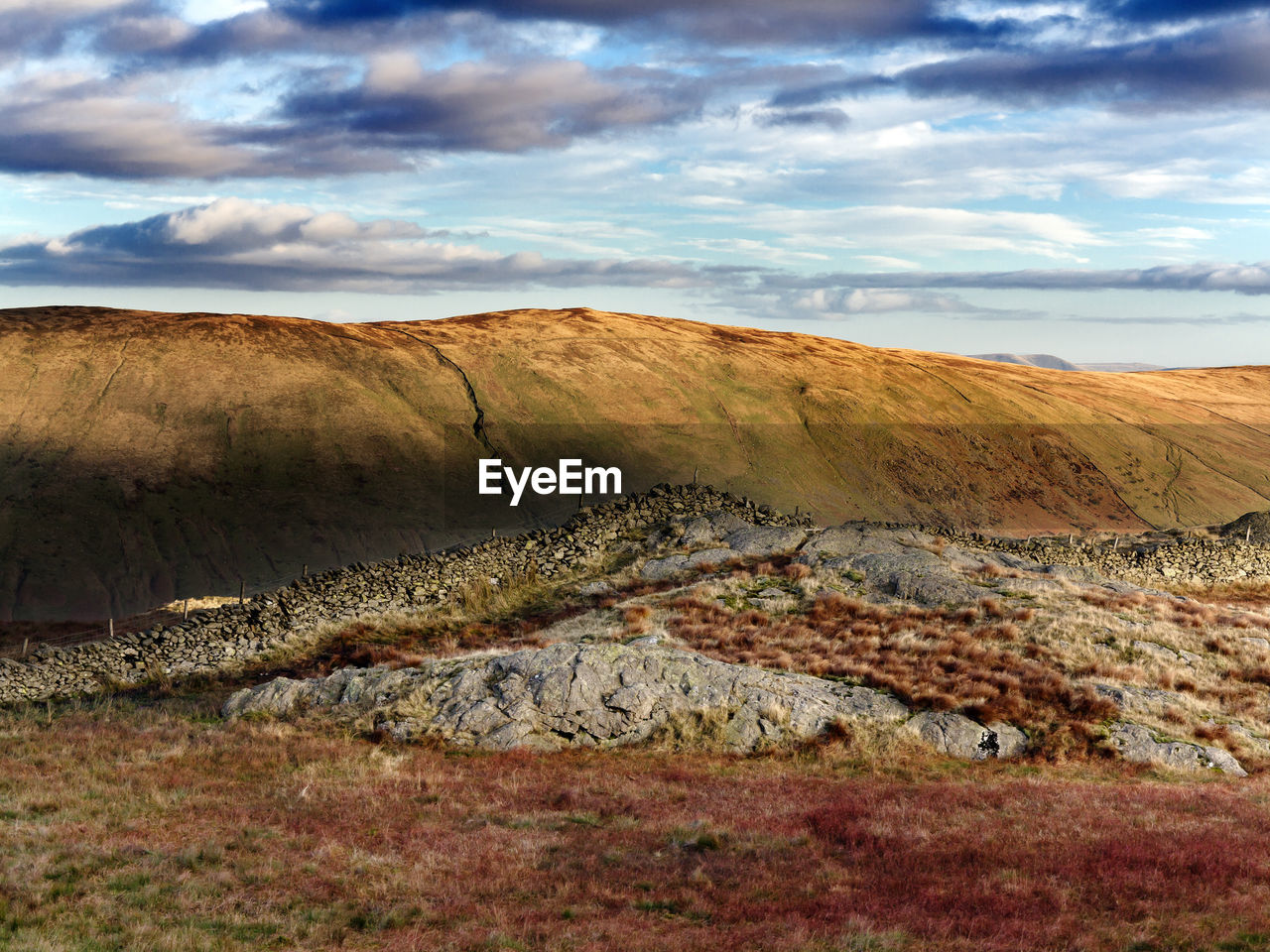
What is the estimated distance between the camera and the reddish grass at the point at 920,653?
23.3 meters

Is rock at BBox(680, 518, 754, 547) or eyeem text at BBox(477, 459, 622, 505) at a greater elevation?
rock at BBox(680, 518, 754, 547)

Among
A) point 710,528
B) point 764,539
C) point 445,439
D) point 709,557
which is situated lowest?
point 709,557

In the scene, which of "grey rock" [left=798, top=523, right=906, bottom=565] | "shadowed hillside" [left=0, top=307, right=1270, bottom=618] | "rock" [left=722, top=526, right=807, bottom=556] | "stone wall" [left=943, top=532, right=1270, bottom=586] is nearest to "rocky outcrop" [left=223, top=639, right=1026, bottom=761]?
"grey rock" [left=798, top=523, right=906, bottom=565]

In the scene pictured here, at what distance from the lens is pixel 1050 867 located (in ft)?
45.1

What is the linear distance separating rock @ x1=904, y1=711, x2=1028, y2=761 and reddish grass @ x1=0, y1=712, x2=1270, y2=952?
1.09 m

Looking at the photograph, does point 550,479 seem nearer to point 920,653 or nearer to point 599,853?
point 920,653

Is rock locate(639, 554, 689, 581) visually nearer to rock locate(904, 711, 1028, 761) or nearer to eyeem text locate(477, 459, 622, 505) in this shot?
rock locate(904, 711, 1028, 761)

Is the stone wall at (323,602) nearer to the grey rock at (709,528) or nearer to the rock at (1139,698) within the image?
the grey rock at (709,528)

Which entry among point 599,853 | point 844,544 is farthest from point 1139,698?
point 599,853

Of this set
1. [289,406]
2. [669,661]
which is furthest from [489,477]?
[669,661]

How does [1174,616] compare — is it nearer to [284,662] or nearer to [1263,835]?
[1263,835]

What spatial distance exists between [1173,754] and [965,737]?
4.58 meters

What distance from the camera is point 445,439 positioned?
112 meters

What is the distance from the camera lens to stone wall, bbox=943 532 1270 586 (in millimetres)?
51281
